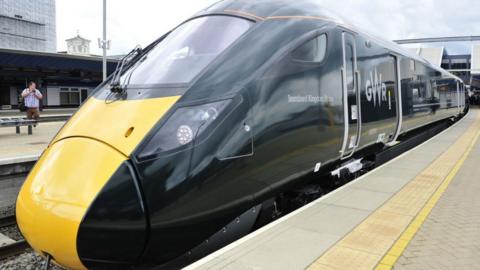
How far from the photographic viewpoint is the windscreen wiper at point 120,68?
4.21 metres

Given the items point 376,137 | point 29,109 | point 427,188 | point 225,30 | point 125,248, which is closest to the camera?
point 125,248

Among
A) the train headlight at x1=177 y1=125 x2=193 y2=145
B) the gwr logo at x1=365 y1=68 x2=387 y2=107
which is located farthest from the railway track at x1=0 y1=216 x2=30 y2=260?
the gwr logo at x1=365 y1=68 x2=387 y2=107

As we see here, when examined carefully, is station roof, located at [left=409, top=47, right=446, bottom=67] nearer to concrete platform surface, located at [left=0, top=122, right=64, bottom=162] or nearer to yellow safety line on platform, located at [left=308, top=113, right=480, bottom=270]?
concrete platform surface, located at [left=0, top=122, right=64, bottom=162]

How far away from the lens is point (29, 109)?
14391 millimetres

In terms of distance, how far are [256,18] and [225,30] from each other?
1.21 ft

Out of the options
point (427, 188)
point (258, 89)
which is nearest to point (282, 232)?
point (258, 89)

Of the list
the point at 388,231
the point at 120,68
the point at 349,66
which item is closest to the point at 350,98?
the point at 349,66

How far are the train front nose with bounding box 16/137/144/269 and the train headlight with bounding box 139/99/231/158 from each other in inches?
10.7

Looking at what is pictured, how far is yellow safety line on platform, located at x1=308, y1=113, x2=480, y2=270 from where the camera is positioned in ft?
12.3

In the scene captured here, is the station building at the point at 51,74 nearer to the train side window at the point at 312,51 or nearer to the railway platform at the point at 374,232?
the train side window at the point at 312,51

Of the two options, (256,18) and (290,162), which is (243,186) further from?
(256,18)

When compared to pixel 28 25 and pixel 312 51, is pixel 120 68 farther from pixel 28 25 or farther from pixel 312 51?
pixel 28 25

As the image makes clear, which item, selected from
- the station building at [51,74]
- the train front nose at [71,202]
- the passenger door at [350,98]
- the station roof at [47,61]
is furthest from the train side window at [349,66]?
the station roof at [47,61]

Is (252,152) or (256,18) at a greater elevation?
(256,18)
